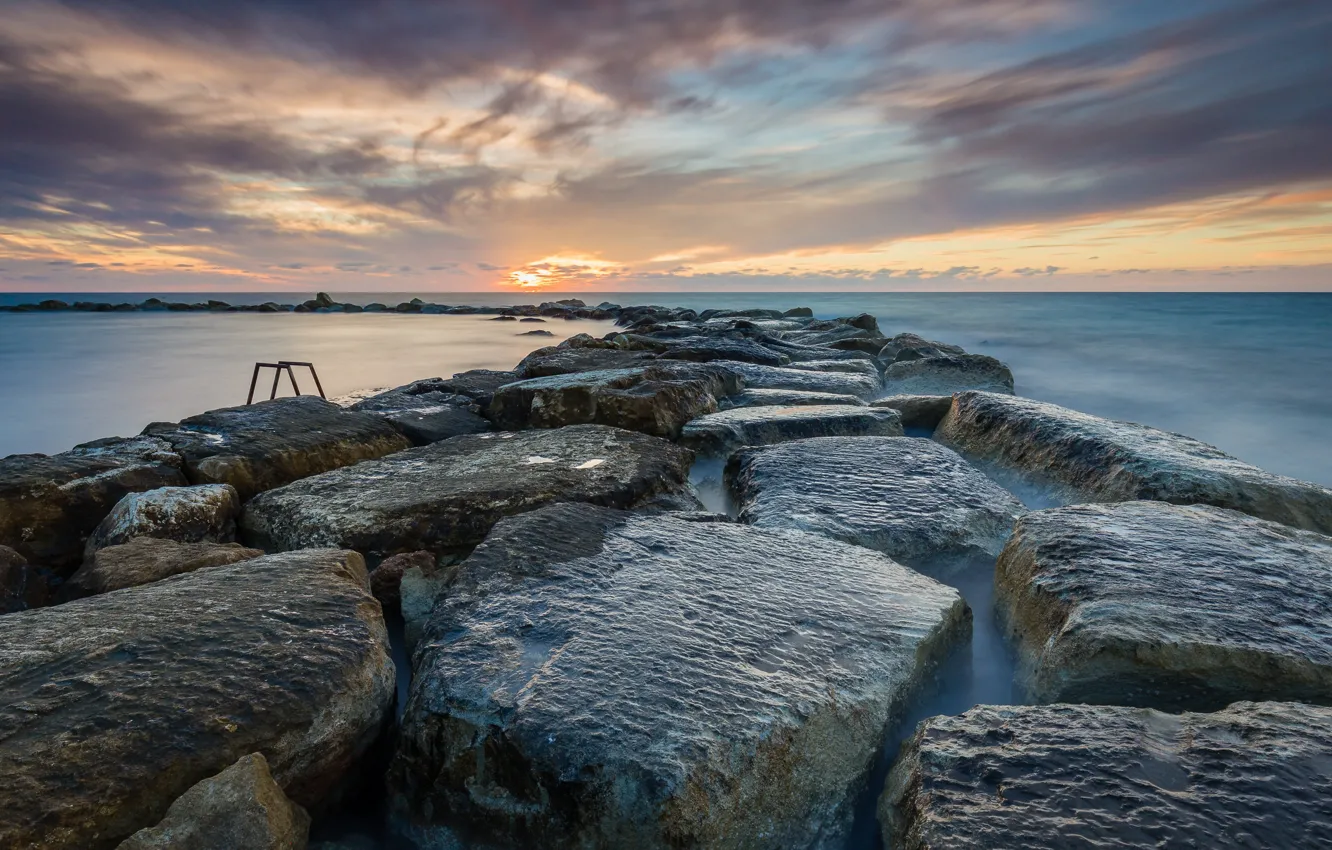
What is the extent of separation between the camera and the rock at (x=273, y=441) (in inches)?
103

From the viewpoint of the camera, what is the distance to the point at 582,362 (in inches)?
182

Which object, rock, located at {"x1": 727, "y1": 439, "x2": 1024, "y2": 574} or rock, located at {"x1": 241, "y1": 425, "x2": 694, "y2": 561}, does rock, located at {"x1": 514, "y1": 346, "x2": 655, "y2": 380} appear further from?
rock, located at {"x1": 727, "y1": 439, "x2": 1024, "y2": 574}

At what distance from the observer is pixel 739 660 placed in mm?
1324

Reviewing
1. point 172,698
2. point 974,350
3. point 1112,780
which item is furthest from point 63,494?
point 974,350

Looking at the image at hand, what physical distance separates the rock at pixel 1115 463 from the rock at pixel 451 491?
1.38 meters

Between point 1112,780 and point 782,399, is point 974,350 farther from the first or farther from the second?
point 1112,780

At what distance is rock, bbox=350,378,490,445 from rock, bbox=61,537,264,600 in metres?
1.40

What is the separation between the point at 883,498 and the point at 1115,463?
2.81 feet

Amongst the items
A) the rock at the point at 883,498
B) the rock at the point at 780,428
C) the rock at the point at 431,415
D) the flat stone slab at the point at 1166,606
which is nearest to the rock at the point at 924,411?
the rock at the point at 780,428

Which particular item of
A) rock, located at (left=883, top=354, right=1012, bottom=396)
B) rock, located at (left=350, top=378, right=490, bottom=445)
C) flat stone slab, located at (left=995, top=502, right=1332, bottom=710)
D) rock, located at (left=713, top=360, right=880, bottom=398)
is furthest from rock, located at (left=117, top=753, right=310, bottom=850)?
rock, located at (left=883, top=354, right=1012, bottom=396)

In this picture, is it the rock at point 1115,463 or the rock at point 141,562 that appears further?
the rock at point 1115,463

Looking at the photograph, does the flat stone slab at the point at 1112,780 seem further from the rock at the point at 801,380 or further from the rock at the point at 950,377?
the rock at the point at 950,377

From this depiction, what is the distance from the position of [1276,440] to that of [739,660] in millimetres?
6557

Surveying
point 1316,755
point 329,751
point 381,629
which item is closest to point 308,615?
point 381,629
